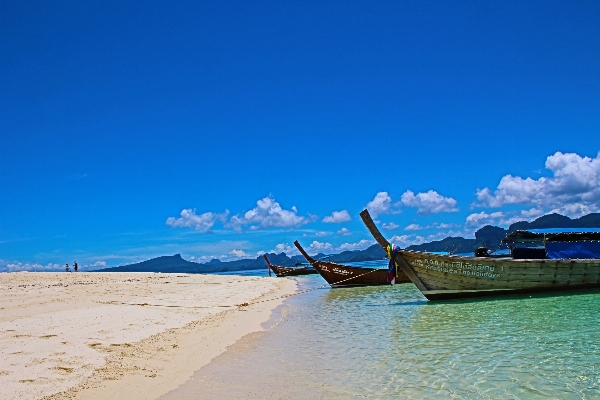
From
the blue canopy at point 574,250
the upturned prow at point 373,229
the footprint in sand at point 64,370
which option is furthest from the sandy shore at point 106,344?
the blue canopy at point 574,250

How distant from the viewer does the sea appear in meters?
5.29

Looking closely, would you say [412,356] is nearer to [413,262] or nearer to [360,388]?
[360,388]

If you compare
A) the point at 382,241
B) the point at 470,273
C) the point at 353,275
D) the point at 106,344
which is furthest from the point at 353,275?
the point at 106,344

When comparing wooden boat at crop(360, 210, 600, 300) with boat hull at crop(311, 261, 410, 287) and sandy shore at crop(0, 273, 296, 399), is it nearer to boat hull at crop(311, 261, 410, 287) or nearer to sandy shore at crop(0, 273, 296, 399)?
sandy shore at crop(0, 273, 296, 399)

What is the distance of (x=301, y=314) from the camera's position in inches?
511

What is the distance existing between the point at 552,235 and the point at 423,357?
42.9ft

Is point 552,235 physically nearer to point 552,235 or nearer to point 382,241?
point 552,235

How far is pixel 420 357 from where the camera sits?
269 inches

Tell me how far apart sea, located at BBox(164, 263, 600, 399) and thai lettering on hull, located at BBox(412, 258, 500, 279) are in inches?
84.2

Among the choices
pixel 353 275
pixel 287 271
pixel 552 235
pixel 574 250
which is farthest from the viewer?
pixel 287 271

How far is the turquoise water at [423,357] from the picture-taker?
5.31m

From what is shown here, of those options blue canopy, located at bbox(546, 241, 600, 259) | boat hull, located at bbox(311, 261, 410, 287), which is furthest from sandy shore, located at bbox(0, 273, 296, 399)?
blue canopy, located at bbox(546, 241, 600, 259)

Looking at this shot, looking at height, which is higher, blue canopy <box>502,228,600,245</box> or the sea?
blue canopy <box>502,228,600,245</box>

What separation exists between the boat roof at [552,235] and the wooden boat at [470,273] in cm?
327
